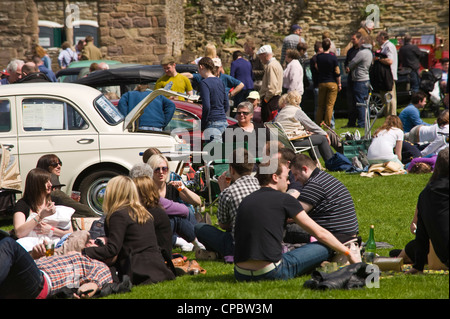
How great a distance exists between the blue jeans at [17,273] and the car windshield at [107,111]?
4.74 meters

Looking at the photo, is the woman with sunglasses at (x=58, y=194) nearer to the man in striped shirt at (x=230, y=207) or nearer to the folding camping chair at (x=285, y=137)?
A: the man in striped shirt at (x=230, y=207)

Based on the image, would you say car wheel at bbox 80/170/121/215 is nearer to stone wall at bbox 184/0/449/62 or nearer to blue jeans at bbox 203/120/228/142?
blue jeans at bbox 203/120/228/142

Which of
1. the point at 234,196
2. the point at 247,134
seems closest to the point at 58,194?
the point at 234,196

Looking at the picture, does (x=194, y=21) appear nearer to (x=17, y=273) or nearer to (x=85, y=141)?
(x=85, y=141)

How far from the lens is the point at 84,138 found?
10.6 m

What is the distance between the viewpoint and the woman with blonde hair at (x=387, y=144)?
489 inches

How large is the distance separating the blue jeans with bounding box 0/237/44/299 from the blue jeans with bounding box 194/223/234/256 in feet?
6.95

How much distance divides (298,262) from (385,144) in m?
5.90

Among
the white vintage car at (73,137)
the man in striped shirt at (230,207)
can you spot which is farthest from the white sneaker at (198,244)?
the white vintage car at (73,137)

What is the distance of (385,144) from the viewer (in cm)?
1240

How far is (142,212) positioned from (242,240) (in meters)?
0.99

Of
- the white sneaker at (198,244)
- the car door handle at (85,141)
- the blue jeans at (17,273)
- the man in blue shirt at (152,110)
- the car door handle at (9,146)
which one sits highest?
the man in blue shirt at (152,110)

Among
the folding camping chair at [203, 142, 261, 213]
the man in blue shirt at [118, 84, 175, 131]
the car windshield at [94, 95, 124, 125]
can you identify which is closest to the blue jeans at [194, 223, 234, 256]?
the folding camping chair at [203, 142, 261, 213]

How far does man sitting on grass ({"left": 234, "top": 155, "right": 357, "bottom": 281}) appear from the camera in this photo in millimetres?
6590
